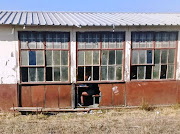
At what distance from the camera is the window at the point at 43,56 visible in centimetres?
795

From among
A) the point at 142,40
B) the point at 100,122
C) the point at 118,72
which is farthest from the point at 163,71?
the point at 100,122

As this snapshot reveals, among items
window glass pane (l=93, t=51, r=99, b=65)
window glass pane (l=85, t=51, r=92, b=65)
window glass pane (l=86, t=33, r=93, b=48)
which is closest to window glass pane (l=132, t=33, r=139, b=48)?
window glass pane (l=93, t=51, r=99, b=65)

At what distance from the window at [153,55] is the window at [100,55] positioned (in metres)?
0.67

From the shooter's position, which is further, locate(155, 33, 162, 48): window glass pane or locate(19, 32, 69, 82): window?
locate(155, 33, 162, 48): window glass pane

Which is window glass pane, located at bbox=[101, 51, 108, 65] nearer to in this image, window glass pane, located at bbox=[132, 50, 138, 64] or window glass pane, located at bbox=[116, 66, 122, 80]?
window glass pane, located at bbox=[116, 66, 122, 80]

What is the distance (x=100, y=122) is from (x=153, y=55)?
3973 mm

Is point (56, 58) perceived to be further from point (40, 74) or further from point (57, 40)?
point (40, 74)

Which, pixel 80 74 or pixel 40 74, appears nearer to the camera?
pixel 40 74

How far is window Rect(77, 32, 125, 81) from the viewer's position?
825cm

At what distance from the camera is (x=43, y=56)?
807cm

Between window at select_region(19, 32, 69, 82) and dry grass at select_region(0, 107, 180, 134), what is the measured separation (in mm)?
1695

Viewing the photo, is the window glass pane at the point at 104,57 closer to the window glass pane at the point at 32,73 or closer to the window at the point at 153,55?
the window at the point at 153,55

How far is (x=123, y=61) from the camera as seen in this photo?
848 cm

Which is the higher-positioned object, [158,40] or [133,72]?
[158,40]
